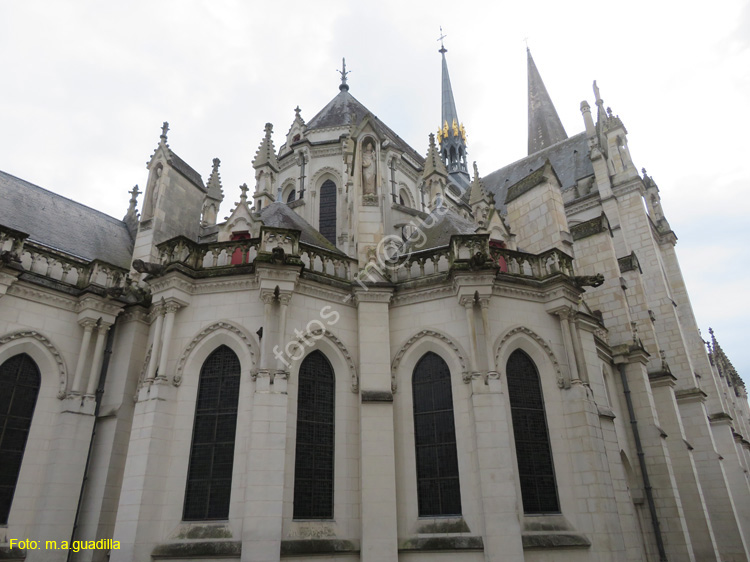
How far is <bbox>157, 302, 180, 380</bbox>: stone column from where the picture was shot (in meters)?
11.2

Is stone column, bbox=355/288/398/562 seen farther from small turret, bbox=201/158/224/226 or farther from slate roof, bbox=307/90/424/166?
slate roof, bbox=307/90/424/166

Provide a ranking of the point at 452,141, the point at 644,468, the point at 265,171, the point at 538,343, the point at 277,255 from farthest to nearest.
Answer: the point at 452,141 → the point at 265,171 → the point at 644,468 → the point at 538,343 → the point at 277,255

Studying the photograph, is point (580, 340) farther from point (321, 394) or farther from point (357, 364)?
point (321, 394)

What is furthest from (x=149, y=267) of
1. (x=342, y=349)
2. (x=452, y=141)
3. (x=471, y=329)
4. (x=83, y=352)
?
(x=452, y=141)

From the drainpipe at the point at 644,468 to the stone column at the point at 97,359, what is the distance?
1575 centimetres

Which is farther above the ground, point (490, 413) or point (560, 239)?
point (560, 239)

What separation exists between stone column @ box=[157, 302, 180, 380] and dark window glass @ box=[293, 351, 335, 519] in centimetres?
298

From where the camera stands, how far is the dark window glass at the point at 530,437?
37.2 ft

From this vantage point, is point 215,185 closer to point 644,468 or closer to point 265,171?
point 265,171

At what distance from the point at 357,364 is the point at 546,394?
4522 mm

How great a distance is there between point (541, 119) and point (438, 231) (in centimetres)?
3301

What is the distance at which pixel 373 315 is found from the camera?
1266 centimetres

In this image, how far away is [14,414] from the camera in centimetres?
1131

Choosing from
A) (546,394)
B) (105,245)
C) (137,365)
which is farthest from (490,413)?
(105,245)
